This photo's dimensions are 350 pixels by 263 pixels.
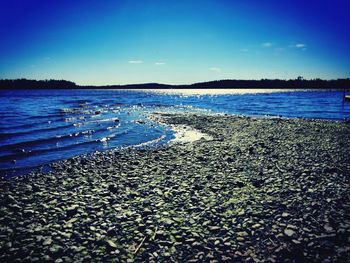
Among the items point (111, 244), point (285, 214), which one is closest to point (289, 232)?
point (285, 214)

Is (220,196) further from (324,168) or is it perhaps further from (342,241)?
(324,168)

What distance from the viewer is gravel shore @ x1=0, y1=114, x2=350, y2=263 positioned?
17.8 feet

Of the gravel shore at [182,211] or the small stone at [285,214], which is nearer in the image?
the gravel shore at [182,211]

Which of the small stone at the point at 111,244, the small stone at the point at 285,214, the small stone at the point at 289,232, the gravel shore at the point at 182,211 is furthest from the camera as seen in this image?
the small stone at the point at 285,214

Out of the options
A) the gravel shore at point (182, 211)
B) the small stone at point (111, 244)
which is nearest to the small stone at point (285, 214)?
the gravel shore at point (182, 211)

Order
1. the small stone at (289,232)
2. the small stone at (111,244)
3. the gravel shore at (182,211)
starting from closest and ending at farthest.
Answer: the gravel shore at (182,211)
the small stone at (111,244)
the small stone at (289,232)

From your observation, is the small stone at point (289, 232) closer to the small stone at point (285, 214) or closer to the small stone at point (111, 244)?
the small stone at point (285, 214)

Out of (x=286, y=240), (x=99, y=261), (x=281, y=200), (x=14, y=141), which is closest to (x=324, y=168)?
(x=281, y=200)

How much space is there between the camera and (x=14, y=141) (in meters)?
18.7

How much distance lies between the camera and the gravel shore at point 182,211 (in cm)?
543

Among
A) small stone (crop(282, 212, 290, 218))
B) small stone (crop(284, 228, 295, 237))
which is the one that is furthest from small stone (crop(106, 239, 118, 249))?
small stone (crop(282, 212, 290, 218))

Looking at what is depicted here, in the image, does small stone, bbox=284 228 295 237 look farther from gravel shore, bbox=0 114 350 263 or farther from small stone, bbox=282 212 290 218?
small stone, bbox=282 212 290 218

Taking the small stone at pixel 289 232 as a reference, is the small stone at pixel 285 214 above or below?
above

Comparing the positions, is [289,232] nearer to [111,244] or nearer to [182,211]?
[182,211]
